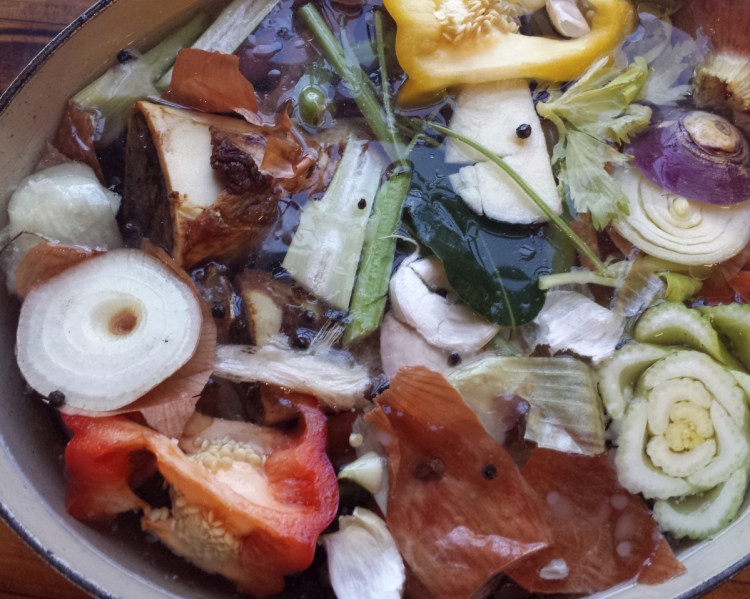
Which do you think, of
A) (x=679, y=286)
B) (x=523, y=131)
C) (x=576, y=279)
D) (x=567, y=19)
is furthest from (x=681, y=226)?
(x=567, y=19)

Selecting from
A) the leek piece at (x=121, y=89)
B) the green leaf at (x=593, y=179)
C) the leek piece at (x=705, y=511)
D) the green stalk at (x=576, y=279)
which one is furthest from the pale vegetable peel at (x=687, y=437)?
the leek piece at (x=121, y=89)

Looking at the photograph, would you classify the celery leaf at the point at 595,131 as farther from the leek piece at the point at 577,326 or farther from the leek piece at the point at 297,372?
the leek piece at the point at 297,372

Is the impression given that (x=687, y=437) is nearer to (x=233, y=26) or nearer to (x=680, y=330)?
(x=680, y=330)

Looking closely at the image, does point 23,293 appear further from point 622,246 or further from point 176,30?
point 622,246

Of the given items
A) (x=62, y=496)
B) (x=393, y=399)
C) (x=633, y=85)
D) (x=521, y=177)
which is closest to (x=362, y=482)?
(x=393, y=399)

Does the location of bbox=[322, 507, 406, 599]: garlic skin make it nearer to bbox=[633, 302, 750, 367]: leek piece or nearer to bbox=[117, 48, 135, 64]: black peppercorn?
bbox=[633, 302, 750, 367]: leek piece

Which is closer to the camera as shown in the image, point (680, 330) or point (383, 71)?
point (680, 330)
